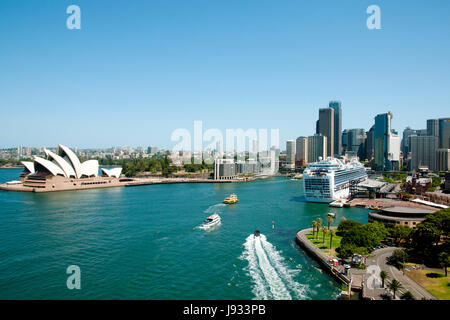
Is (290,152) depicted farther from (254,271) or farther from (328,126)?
(254,271)

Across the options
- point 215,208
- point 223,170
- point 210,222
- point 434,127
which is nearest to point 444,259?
point 210,222

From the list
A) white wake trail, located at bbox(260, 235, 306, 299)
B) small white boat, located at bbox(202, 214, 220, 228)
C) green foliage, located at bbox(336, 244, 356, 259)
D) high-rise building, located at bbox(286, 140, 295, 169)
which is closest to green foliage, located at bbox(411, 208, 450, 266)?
green foliage, located at bbox(336, 244, 356, 259)

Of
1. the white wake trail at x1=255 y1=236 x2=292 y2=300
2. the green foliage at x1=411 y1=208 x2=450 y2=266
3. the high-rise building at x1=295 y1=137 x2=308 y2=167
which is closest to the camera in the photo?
the white wake trail at x1=255 y1=236 x2=292 y2=300

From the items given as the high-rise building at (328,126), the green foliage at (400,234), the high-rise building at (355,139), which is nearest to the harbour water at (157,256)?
the green foliage at (400,234)

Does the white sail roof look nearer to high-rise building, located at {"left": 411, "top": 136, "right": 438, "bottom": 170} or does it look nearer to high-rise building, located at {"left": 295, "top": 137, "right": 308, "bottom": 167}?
high-rise building, located at {"left": 295, "top": 137, "right": 308, "bottom": 167}
